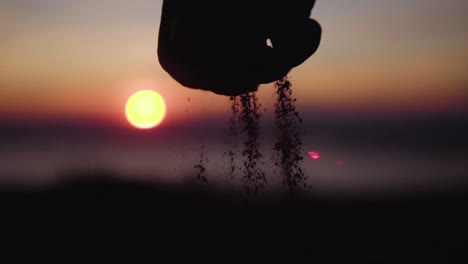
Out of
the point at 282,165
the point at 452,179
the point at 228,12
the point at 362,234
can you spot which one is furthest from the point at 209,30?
the point at 452,179

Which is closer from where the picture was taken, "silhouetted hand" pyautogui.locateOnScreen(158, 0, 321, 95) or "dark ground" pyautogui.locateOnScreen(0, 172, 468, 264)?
"silhouetted hand" pyautogui.locateOnScreen(158, 0, 321, 95)

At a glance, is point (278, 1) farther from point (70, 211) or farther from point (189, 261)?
point (70, 211)

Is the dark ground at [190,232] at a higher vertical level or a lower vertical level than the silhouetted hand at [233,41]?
higher

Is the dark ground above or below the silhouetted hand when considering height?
above

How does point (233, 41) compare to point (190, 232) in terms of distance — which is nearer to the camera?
point (233, 41)

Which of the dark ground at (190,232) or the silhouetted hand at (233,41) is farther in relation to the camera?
the dark ground at (190,232)

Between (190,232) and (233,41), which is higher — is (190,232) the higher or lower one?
the higher one
